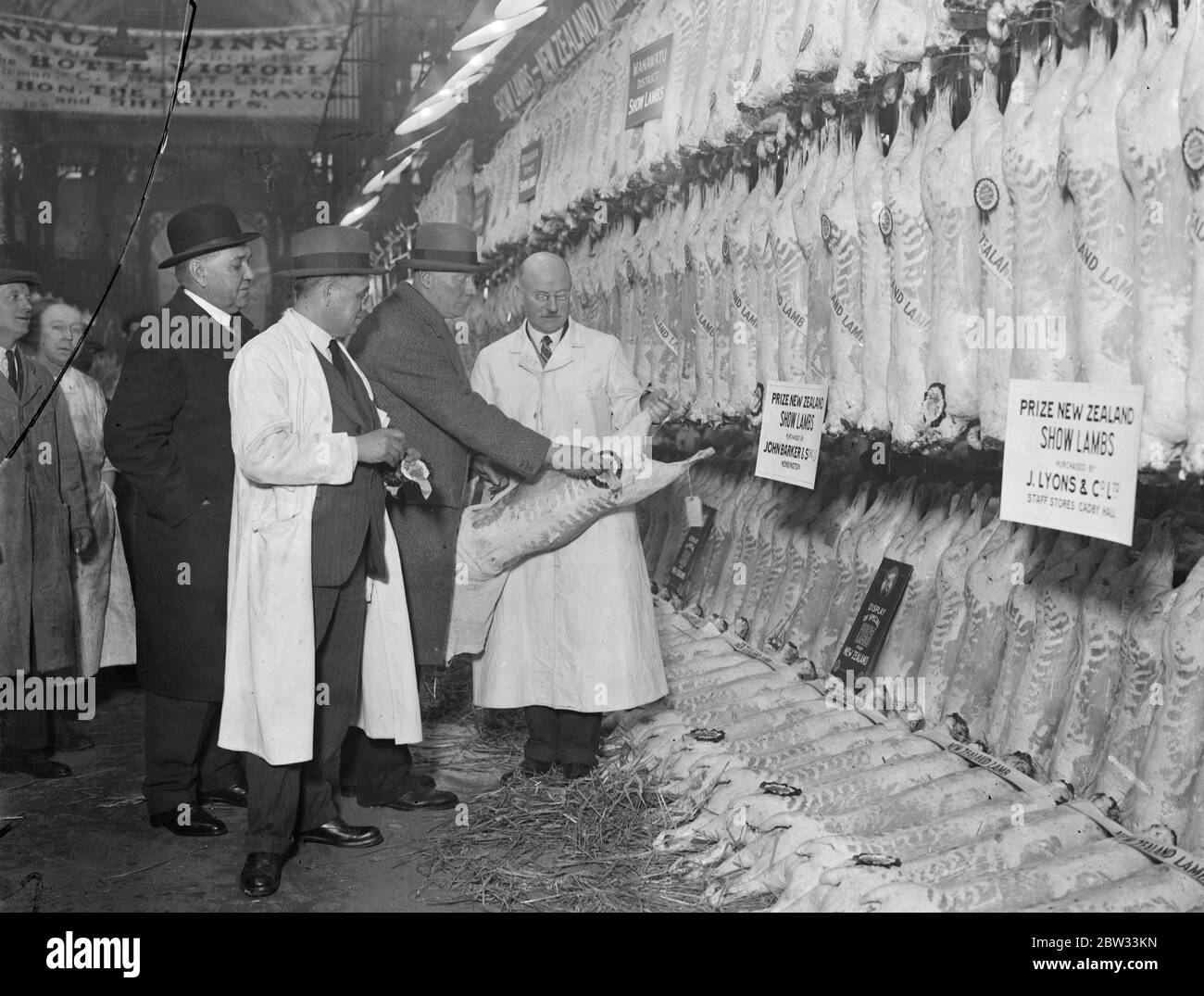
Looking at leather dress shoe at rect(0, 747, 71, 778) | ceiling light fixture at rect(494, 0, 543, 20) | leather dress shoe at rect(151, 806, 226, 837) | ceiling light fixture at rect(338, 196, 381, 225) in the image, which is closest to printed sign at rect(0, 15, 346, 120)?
ceiling light fixture at rect(338, 196, 381, 225)

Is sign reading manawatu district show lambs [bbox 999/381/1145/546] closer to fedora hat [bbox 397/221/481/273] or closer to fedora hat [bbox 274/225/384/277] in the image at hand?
fedora hat [bbox 274/225/384/277]

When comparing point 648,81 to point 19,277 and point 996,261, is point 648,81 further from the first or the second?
point 19,277

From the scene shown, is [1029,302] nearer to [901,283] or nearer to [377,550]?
[901,283]

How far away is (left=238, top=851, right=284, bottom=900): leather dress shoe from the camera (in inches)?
146

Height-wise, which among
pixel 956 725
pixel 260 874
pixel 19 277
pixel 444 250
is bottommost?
pixel 260 874

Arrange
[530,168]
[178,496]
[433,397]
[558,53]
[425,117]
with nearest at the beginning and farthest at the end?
1. [178,496]
2. [433,397]
3. [425,117]
4. [558,53]
5. [530,168]

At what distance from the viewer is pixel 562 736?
188 inches

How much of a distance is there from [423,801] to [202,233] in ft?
6.34

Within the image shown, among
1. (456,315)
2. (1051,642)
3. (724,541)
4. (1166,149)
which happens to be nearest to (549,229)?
(724,541)

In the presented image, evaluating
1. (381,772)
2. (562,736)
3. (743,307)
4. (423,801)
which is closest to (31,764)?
(381,772)

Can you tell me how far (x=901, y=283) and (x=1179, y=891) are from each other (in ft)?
5.70

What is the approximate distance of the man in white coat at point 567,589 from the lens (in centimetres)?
465

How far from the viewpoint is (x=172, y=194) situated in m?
3.04

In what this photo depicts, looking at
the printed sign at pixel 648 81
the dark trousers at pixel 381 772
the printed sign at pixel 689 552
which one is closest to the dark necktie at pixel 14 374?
the dark trousers at pixel 381 772
